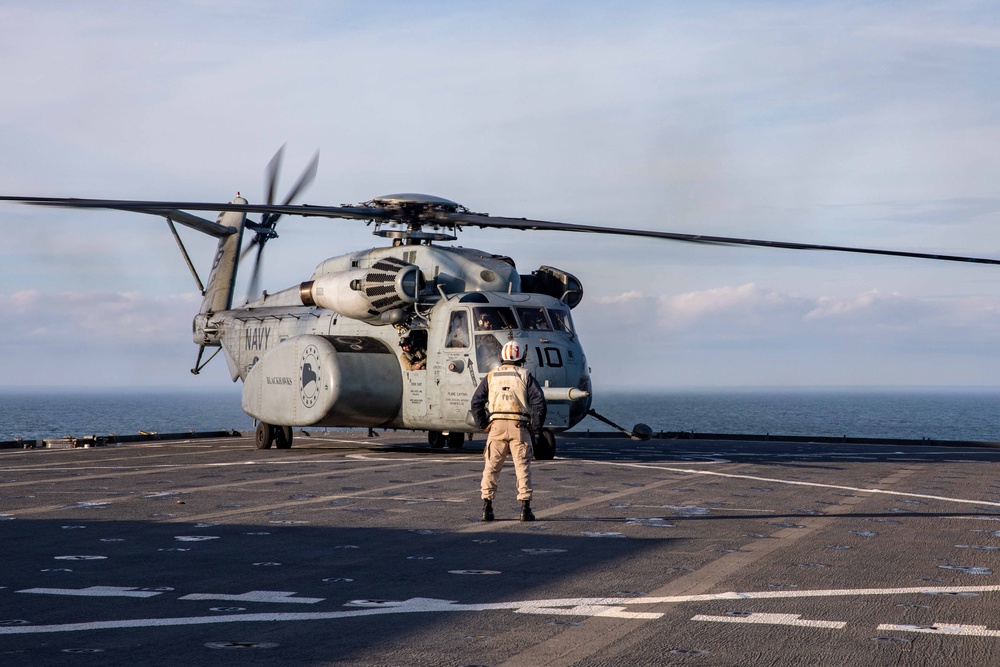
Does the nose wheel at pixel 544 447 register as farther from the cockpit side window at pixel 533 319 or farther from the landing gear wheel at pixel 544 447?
the cockpit side window at pixel 533 319

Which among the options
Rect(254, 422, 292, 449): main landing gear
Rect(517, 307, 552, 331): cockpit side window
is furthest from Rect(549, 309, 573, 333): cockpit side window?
Rect(254, 422, 292, 449): main landing gear

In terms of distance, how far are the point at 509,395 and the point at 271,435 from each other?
15.3m

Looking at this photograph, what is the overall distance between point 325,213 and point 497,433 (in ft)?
33.8

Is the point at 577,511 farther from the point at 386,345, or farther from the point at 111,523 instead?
the point at 386,345

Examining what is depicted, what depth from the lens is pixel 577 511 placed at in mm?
13648

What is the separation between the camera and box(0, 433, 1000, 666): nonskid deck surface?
21.2 ft

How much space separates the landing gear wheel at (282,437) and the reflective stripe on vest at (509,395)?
14769mm

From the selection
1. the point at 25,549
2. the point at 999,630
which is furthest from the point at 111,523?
the point at 999,630

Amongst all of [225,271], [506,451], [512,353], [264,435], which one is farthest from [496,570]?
[225,271]

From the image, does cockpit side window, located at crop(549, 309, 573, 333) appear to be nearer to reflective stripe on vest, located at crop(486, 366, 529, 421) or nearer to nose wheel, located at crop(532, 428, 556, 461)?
nose wheel, located at crop(532, 428, 556, 461)

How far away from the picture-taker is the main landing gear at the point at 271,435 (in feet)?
88.4

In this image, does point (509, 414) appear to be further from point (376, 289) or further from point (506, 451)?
point (376, 289)

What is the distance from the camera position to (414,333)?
78.9ft

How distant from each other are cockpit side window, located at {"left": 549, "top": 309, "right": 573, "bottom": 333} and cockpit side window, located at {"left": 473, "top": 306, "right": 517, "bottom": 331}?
3.11 ft
